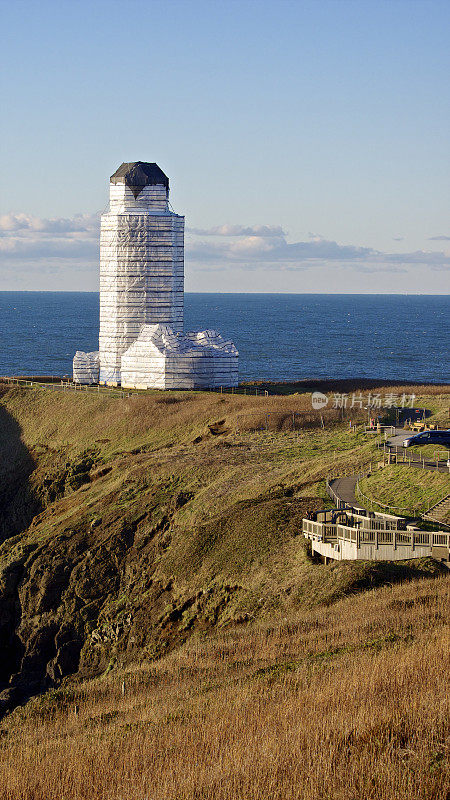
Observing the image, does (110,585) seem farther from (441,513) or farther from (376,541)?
(441,513)

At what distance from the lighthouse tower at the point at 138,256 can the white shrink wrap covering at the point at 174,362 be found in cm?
220

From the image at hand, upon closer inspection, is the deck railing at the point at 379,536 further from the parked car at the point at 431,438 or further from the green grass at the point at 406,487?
the parked car at the point at 431,438

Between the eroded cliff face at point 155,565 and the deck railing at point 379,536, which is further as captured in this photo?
the eroded cliff face at point 155,565

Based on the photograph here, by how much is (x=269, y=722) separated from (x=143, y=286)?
199ft

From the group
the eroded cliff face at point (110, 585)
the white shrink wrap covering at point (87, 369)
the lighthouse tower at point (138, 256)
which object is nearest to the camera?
the eroded cliff face at point (110, 585)

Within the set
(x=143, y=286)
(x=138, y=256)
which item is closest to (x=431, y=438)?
(x=143, y=286)

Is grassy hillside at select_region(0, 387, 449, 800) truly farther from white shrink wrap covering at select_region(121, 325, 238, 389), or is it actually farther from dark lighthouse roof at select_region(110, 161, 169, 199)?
dark lighthouse roof at select_region(110, 161, 169, 199)

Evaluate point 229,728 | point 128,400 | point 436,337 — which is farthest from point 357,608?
point 436,337

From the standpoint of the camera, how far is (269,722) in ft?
57.3

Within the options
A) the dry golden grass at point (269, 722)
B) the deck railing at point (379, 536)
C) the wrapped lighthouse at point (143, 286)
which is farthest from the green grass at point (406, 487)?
the wrapped lighthouse at point (143, 286)

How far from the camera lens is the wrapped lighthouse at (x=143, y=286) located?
73.8 meters

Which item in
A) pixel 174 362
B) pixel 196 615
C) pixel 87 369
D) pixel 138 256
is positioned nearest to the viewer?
pixel 196 615

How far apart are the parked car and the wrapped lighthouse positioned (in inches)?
1171

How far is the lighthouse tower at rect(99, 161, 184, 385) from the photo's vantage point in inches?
2958
